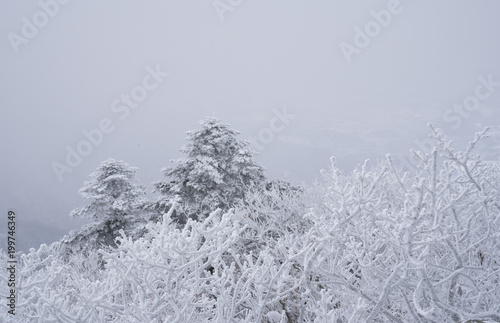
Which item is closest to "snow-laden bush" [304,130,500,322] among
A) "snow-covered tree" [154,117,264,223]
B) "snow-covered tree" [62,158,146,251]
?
"snow-covered tree" [154,117,264,223]

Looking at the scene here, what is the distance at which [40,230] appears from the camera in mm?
130250

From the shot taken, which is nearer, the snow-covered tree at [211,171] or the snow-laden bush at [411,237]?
the snow-laden bush at [411,237]

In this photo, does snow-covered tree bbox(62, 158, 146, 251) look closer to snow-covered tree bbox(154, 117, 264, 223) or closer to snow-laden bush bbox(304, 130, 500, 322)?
snow-covered tree bbox(154, 117, 264, 223)

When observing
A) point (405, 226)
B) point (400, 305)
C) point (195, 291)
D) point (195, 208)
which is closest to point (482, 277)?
point (400, 305)

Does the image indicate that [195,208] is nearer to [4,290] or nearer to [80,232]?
[80,232]

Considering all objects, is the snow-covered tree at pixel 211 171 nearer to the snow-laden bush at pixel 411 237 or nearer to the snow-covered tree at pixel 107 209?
the snow-covered tree at pixel 107 209

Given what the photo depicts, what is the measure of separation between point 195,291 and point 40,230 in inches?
6254

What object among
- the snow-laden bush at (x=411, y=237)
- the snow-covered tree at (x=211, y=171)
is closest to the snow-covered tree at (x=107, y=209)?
the snow-covered tree at (x=211, y=171)

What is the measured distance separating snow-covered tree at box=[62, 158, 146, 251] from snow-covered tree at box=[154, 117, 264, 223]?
6.90ft

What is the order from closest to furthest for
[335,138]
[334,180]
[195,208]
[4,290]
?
1. [334,180]
2. [4,290]
3. [195,208]
4. [335,138]

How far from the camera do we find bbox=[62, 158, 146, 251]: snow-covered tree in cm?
1783

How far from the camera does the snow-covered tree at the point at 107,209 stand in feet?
58.5

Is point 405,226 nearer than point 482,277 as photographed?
Yes

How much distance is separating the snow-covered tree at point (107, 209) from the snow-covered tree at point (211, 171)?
2104 mm
